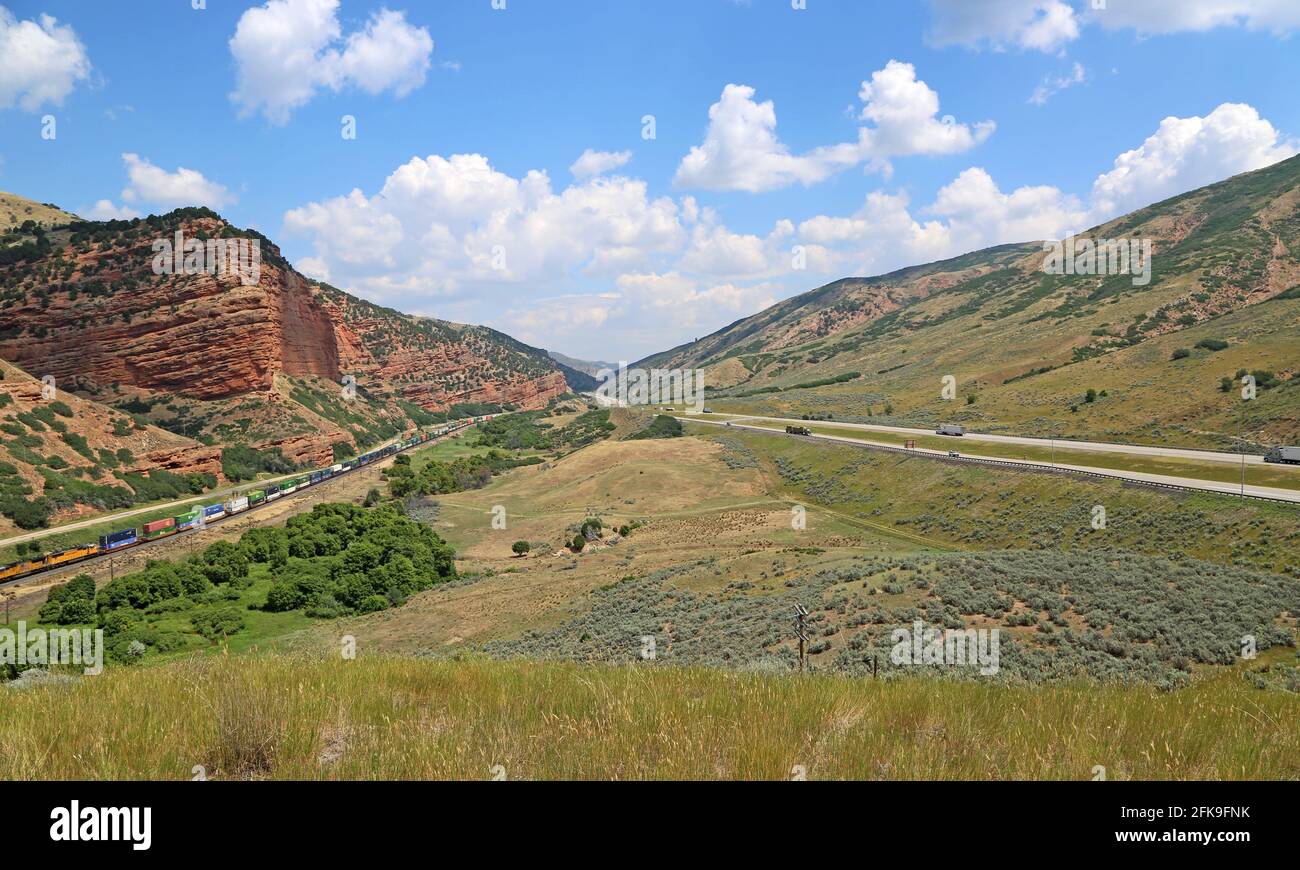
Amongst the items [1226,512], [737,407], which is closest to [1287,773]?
[1226,512]

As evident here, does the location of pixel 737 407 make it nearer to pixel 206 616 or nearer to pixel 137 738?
pixel 206 616

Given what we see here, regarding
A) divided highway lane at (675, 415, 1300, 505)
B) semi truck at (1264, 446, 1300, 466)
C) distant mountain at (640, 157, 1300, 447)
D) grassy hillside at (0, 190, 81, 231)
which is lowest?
divided highway lane at (675, 415, 1300, 505)

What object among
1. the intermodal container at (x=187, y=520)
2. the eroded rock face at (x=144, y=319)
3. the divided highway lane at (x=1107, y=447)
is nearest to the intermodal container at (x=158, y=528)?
the intermodal container at (x=187, y=520)

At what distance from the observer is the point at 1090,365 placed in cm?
8462

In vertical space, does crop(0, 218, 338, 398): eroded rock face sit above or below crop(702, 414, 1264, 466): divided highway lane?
above

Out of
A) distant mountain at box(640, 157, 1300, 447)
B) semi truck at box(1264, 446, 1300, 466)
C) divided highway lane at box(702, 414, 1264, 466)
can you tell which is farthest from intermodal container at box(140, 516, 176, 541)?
distant mountain at box(640, 157, 1300, 447)

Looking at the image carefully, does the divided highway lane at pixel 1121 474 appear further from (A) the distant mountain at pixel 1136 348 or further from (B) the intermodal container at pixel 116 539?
(B) the intermodal container at pixel 116 539

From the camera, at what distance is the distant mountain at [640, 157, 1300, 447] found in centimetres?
5747

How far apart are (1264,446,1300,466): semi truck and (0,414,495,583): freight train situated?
8073 cm

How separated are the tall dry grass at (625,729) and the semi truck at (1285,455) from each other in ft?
154

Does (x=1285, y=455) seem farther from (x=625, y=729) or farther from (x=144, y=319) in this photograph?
(x=144, y=319)

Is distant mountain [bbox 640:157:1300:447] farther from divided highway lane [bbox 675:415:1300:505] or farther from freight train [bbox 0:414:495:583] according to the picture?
freight train [bbox 0:414:495:583]

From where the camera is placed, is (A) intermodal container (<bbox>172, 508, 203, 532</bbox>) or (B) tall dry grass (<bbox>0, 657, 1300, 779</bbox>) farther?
(A) intermodal container (<bbox>172, 508, 203, 532</bbox>)

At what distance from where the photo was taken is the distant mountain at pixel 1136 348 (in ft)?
189
